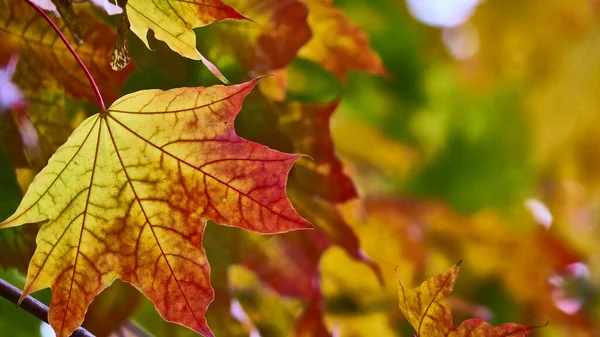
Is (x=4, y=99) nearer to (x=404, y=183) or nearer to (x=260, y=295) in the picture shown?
(x=260, y=295)

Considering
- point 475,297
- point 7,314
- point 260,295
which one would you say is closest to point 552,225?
point 475,297

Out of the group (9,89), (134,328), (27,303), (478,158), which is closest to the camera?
(27,303)

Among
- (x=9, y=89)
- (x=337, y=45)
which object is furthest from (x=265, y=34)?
(x=9, y=89)

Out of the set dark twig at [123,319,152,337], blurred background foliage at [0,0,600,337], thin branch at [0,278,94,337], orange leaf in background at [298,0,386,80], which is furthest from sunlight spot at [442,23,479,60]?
thin branch at [0,278,94,337]

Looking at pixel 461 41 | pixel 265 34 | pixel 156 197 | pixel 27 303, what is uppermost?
pixel 461 41

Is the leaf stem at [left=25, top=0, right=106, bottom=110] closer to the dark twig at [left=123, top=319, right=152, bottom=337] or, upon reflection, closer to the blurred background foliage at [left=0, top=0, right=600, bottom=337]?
the dark twig at [left=123, top=319, right=152, bottom=337]

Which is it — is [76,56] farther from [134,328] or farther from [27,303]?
[134,328]
